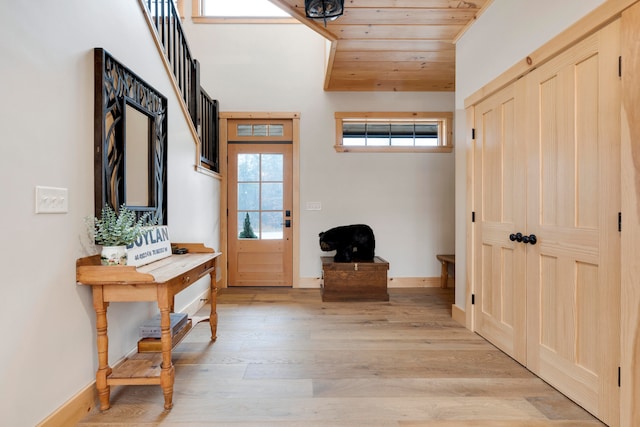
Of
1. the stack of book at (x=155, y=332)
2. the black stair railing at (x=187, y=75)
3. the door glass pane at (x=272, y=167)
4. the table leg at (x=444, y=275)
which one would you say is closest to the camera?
the stack of book at (x=155, y=332)

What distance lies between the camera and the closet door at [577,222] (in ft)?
5.04

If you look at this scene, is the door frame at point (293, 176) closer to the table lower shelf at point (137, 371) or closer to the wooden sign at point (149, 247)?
the wooden sign at point (149, 247)

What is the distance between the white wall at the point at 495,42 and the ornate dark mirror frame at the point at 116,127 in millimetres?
2612

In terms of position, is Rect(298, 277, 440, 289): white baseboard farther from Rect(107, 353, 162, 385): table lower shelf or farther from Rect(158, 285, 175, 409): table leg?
Rect(158, 285, 175, 409): table leg

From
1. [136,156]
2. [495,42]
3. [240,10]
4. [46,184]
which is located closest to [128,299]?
[46,184]

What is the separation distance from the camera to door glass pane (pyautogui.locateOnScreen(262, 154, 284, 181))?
4316mm

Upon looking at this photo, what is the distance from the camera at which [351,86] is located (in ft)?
13.6

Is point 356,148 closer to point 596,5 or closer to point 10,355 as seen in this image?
point 596,5

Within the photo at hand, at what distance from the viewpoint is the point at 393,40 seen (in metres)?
3.09

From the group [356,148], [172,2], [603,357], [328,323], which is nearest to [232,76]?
[172,2]

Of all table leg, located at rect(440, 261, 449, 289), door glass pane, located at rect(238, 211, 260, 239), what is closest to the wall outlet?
door glass pane, located at rect(238, 211, 260, 239)

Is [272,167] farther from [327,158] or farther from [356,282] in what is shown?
[356,282]

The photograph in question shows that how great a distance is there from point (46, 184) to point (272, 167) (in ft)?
9.81

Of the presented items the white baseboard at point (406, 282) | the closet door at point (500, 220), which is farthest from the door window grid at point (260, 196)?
the closet door at point (500, 220)
